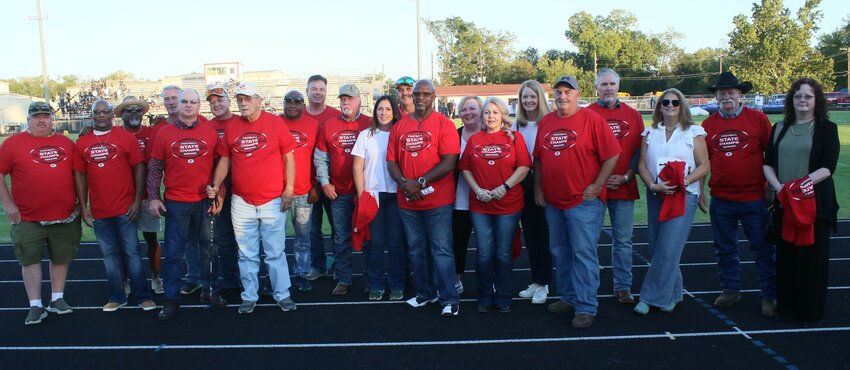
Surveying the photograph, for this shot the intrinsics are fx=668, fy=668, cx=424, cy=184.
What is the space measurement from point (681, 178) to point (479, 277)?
171cm

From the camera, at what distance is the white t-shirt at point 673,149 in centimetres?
497

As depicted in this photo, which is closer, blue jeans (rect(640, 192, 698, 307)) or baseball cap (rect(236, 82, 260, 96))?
blue jeans (rect(640, 192, 698, 307))

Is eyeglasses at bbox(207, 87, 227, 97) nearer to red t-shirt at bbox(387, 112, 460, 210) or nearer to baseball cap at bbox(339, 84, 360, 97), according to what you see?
baseball cap at bbox(339, 84, 360, 97)

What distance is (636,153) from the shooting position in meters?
5.38

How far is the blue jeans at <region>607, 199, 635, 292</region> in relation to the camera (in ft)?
17.5

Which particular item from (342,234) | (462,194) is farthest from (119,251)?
(462,194)

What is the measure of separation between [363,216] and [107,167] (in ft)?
6.94

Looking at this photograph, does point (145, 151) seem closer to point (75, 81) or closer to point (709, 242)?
point (709, 242)

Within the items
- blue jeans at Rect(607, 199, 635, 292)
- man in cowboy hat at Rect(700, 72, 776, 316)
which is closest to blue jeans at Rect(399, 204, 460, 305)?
blue jeans at Rect(607, 199, 635, 292)

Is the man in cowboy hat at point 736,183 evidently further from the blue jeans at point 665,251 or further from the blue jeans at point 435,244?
the blue jeans at point 435,244

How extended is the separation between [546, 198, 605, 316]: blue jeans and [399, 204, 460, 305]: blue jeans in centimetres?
81

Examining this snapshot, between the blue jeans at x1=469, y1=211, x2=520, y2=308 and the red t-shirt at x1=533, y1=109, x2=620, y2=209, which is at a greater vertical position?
the red t-shirt at x1=533, y1=109, x2=620, y2=209

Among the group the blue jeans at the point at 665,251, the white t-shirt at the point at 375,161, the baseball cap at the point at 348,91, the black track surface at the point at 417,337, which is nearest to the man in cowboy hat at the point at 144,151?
the black track surface at the point at 417,337

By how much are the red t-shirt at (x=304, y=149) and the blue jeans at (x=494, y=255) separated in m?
1.59
